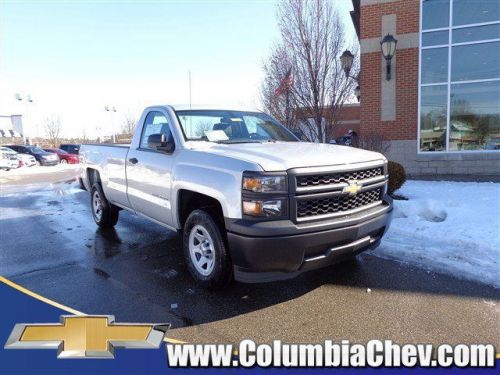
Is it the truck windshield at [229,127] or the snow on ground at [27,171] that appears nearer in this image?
the truck windshield at [229,127]

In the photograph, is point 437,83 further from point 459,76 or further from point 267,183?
point 267,183

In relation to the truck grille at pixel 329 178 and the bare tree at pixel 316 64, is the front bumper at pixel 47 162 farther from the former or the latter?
the truck grille at pixel 329 178

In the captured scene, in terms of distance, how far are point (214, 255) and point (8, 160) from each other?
954 inches

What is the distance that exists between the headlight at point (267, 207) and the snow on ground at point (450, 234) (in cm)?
234

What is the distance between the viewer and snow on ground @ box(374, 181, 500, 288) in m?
4.39

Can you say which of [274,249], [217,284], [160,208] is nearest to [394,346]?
[274,249]

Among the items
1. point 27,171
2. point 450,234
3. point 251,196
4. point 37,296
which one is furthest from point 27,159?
point 450,234

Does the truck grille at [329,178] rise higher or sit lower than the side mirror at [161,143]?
lower

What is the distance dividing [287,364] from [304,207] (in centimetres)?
126

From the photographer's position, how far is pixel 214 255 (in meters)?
3.69

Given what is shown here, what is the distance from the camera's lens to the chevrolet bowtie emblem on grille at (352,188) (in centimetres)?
349

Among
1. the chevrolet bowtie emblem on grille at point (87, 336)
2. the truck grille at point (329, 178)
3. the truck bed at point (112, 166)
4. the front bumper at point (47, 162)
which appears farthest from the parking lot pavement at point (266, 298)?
the front bumper at point (47, 162)

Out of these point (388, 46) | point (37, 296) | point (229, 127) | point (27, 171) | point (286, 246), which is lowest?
point (27, 171)

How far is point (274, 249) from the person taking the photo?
3129 mm
